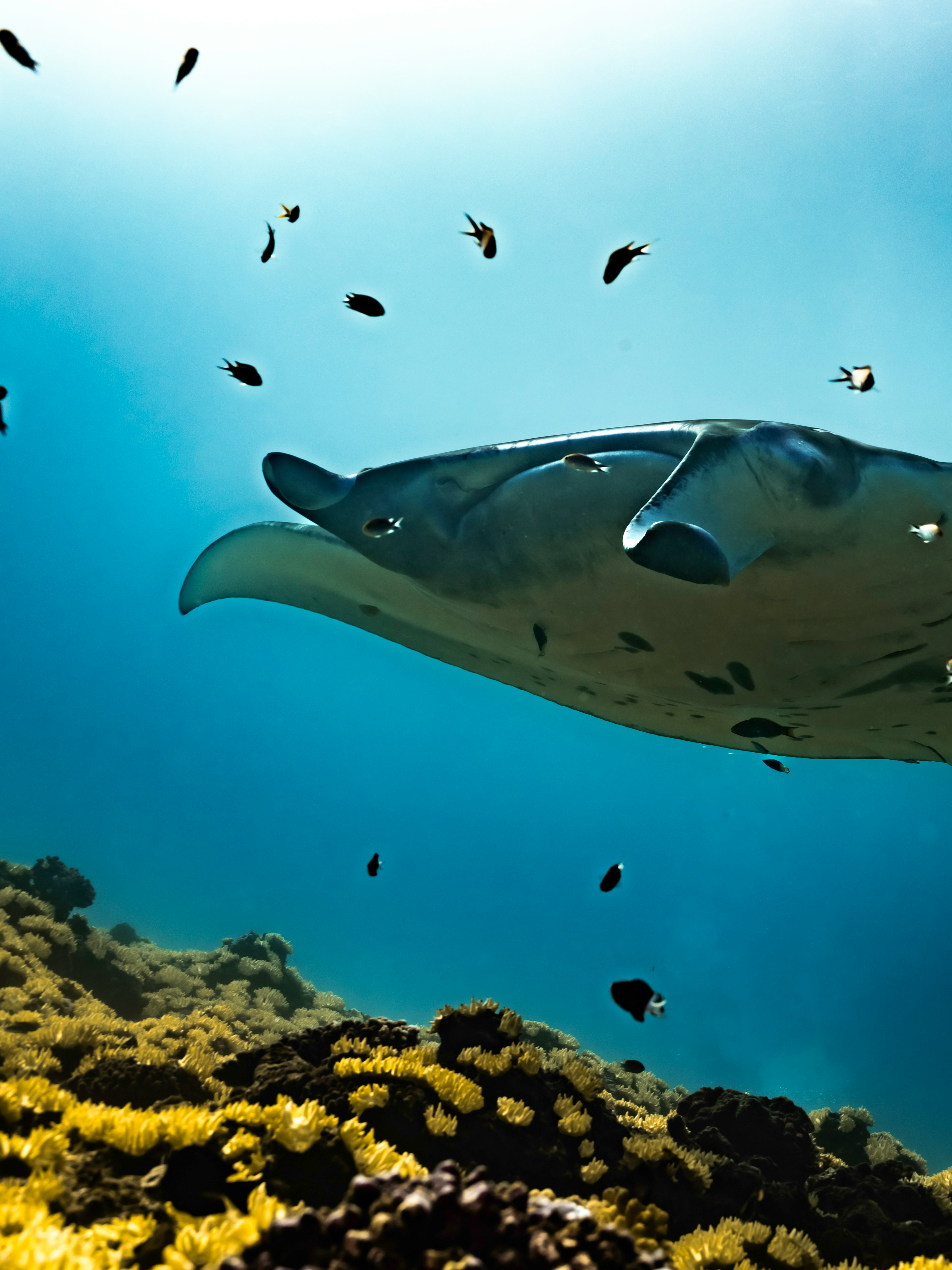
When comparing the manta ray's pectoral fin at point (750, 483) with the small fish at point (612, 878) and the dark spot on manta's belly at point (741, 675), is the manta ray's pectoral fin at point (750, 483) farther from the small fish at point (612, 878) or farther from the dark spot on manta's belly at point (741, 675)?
the small fish at point (612, 878)

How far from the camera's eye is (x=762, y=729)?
4.37 metres

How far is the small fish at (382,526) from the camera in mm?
3201

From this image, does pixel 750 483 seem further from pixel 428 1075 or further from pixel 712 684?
pixel 428 1075

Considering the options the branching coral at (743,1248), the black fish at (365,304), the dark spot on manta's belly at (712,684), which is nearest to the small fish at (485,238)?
the black fish at (365,304)

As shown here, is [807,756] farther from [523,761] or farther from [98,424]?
[523,761]

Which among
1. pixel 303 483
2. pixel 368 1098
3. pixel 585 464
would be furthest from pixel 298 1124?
pixel 585 464

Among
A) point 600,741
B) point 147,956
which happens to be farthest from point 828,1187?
point 600,741

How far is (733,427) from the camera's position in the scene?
8.96 feet

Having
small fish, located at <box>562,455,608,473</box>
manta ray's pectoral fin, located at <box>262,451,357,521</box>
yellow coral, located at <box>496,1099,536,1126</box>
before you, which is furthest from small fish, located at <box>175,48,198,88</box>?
yellow coral, located at <box>496,1099,536,1126</box>

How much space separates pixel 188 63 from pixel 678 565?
4.74m

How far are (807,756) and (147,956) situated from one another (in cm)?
1089

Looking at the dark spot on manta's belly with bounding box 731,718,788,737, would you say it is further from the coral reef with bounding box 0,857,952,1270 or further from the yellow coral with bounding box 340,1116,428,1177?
the yellow coral with bounding box 340,1116,428,1177

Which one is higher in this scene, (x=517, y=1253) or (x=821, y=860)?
(x=821, y=860)

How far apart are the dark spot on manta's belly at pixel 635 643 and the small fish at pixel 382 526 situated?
1492 millimetres
